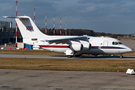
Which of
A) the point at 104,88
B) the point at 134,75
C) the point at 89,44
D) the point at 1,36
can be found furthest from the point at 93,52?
the point at 1,36

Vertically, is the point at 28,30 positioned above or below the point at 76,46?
above

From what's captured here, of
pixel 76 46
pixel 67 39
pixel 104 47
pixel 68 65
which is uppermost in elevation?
pixel 67 39

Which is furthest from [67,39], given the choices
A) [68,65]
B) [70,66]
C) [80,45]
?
[70,66]

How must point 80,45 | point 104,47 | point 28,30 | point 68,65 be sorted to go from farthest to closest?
point 28,30 → point 104,47 → point 80,45 → point 68,65

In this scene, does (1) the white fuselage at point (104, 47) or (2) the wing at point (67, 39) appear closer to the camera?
(2) the wing at point (67, 39)

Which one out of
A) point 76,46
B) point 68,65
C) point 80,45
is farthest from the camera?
point 76,46

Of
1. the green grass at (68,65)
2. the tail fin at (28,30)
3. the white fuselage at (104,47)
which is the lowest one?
the green grass at (68,65)

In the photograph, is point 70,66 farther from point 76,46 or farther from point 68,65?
point 76,46

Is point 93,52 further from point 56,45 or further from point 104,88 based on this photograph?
point 104,88

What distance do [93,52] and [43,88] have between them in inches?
931

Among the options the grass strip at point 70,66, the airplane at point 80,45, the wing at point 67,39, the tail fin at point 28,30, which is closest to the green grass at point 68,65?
the grass strip at point 70,66

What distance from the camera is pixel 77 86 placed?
13773 millimetres

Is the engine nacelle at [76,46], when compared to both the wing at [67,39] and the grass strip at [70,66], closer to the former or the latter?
the wing at [67,39]

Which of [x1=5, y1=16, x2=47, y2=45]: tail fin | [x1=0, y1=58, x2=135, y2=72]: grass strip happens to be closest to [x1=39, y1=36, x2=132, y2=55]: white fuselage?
[x1=5, y1=16, x2=47, y2=45]: tail fin
